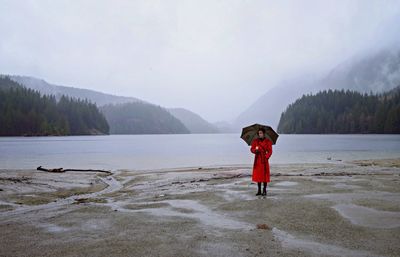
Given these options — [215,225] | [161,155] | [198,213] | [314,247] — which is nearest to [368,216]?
[314,247]

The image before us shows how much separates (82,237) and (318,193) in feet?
35.0

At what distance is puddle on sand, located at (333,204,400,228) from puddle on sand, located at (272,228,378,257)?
2464 millimetres

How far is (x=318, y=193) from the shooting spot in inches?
612

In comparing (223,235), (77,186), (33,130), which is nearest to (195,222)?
(223,235)

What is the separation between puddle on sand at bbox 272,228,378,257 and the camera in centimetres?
748

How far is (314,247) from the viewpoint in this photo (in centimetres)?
794

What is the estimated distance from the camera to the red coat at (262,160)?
1526 cm

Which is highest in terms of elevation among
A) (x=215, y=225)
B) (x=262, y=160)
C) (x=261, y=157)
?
(x=261, y=157)

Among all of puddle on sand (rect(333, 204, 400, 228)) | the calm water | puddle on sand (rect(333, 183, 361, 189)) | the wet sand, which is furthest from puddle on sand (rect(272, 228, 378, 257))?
the calm water

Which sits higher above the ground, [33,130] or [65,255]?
[33,130]

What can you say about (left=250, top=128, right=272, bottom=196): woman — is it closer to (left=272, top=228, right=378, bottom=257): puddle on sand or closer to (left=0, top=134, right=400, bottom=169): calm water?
(left=272, top=228, right=378, bottom=257): puddle on sand

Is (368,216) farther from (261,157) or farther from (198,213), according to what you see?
(198,213)

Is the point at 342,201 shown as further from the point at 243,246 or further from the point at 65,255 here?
the point at 65,255

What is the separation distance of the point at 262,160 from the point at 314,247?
7506 mm
